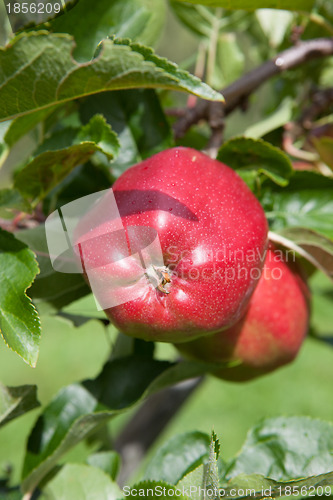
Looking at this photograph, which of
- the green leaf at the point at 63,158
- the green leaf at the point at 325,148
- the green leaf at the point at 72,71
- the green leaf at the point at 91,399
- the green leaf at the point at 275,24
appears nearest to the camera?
the green leaf at the point at 72,71

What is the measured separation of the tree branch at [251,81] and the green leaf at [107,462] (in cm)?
47

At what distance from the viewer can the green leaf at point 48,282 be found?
0.59 metres

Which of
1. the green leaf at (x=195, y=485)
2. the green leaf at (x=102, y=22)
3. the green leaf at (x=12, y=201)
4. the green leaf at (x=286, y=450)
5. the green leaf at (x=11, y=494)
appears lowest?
the green leaf at (x=11, y=494)

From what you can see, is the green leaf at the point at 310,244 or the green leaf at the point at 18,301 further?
the green leaf at the point at 310,244

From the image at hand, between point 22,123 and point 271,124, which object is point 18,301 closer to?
point 22,123

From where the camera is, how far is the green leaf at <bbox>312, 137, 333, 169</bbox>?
0.77 metres

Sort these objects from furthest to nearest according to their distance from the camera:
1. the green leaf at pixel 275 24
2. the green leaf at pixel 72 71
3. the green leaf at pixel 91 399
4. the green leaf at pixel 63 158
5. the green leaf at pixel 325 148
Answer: the green leaf at pixel 275 24
the green leaf at pixel 325 148
the green leaf at pixel 91 399
the green leaf at pixel 63 158
the green leaf at pixel 72 71

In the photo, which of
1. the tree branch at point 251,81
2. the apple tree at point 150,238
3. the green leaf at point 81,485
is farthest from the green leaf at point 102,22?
the green leaf at point 81,485

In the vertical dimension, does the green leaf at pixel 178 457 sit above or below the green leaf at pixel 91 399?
below

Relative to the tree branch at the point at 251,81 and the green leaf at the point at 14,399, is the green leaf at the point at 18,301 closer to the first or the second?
the green leaf at the point at 14,399

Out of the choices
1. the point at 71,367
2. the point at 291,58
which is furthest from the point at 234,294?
the point at 71,367

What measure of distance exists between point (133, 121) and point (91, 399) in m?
0.36

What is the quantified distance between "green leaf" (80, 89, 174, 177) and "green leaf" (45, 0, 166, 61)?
0.22 ft

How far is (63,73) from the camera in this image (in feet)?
1.42
